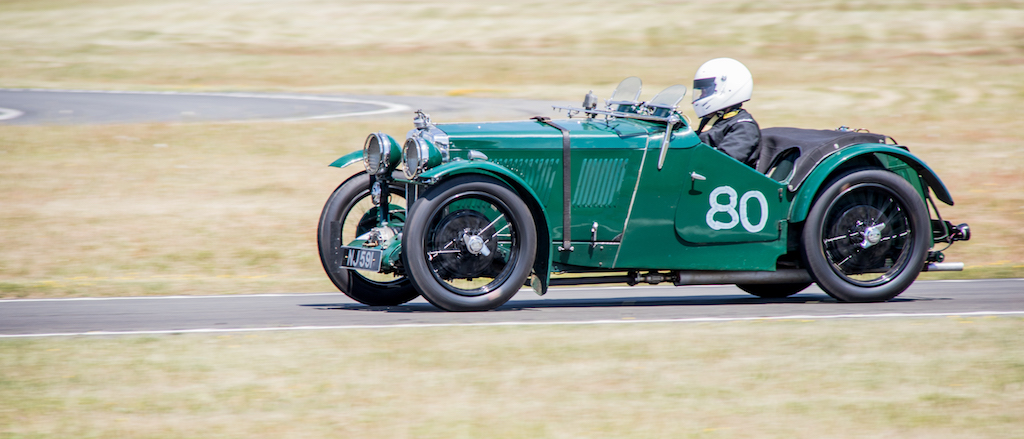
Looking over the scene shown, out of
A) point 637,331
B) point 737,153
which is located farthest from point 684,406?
point 737,153

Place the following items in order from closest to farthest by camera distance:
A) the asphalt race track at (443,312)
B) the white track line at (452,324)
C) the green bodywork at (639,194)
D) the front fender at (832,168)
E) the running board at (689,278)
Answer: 1. the white track line at (452,324)
2. the asphalt race track at (443,312)
3. the green bodywork at (639,194)
4. the running board at (689,278)
5. the front fender at (832,168)

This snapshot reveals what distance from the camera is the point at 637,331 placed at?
6.19m

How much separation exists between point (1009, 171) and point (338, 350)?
10875 millimetres

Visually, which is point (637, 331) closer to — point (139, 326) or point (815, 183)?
point (815, 183)

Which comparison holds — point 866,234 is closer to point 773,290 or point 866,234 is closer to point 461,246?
point 773,290

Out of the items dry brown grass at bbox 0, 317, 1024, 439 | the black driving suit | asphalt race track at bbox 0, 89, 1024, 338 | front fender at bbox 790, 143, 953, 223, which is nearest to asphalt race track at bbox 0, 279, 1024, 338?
asphalt race track at bbox 0, 89, 1024, 338

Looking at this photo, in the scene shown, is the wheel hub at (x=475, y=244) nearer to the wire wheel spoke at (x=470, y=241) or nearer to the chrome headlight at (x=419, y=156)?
the wire wheel spoke at (x=470, y=241)

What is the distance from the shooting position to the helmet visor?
303 inches

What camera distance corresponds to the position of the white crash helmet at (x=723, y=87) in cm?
763

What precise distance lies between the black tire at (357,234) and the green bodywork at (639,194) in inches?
8.9

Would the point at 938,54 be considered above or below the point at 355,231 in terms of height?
above

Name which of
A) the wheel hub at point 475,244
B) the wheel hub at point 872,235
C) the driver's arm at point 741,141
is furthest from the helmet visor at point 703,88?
the wheel hub at point 475,244

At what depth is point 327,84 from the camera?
2667 cm

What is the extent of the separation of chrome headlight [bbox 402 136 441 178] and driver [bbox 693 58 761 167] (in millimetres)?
1962
